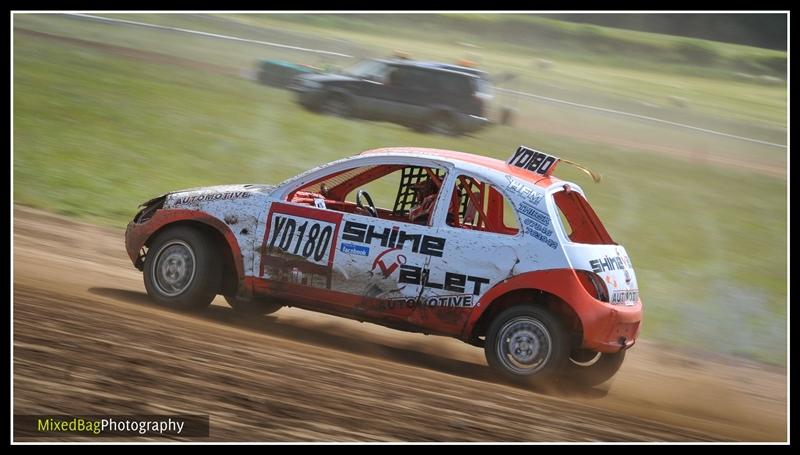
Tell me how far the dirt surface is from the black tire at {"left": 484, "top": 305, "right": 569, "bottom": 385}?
6.4 inches

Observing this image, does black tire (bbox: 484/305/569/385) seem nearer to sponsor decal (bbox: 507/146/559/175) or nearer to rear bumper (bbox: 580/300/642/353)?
rear bumper (bbox: 580/300/642/353)

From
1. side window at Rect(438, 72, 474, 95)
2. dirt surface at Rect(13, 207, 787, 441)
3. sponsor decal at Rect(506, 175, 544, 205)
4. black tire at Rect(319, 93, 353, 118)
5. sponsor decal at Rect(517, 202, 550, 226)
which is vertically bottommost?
dirt surface at Rect(13, 207, 787, 441)

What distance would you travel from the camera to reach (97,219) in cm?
1149

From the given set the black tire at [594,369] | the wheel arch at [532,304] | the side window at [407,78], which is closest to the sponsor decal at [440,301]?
the wheel arch at [532,304]

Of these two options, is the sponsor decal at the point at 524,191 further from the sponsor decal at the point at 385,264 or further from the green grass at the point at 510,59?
the green grass at the point at 510,59

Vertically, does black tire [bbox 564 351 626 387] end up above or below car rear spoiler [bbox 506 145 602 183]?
below

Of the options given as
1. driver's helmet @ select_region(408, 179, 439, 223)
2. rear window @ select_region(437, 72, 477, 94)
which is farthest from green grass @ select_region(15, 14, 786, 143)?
driver's helmet @ select_region(408, 179, 439, 223)

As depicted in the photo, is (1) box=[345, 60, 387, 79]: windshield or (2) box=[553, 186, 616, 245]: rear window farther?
(1) box=[345, 60, 387, 79]: windshield

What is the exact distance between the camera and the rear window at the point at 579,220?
24.5 feet

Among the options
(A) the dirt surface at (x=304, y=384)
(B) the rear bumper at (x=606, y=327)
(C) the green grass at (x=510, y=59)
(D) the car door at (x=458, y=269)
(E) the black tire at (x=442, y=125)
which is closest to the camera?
(A) the dirt surface at (x=304, y=384)

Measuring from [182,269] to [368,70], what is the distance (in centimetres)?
994

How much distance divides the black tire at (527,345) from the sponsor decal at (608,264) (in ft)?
1.57

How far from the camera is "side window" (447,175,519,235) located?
7.25 metres

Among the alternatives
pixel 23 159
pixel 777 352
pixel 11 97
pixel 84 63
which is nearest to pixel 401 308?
pixel 777 352
